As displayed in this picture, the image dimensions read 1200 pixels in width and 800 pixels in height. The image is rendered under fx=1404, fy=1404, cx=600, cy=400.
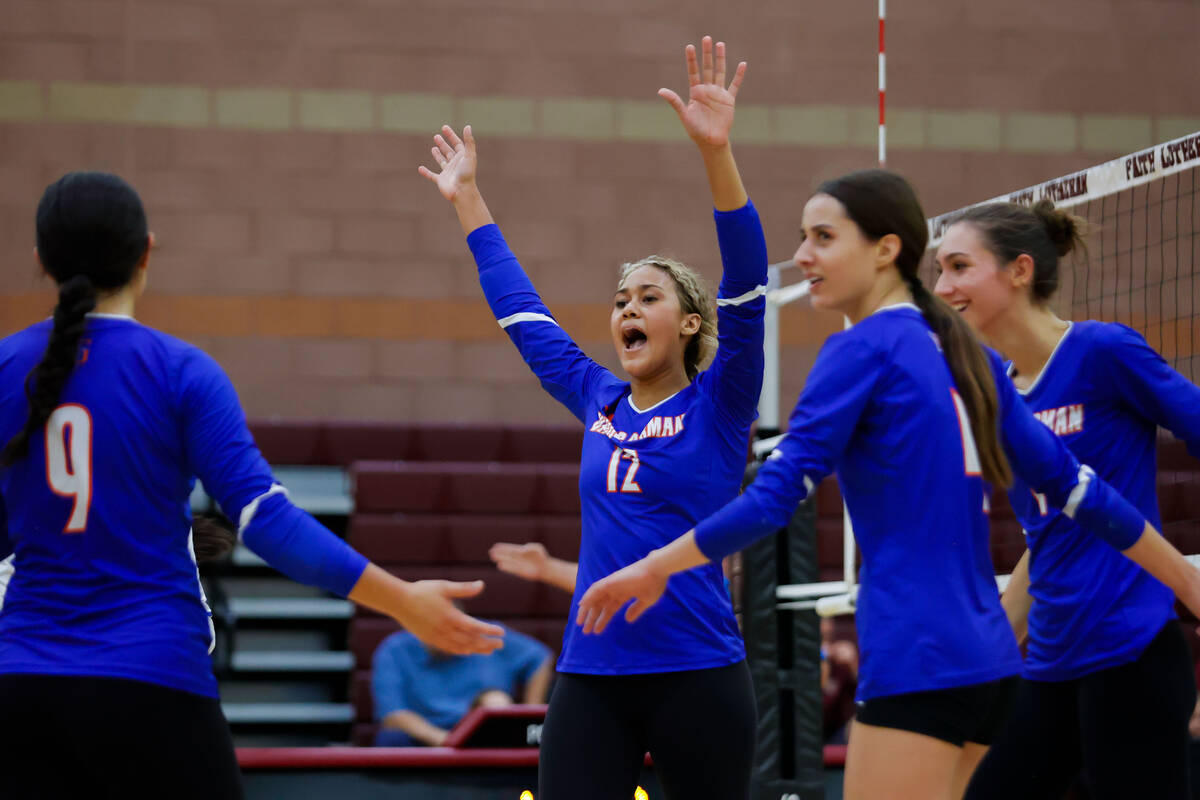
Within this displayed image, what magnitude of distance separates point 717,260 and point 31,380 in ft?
23.3

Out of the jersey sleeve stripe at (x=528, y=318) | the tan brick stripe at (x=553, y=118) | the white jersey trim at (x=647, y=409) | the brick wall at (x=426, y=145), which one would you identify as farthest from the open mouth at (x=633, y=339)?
the tan brick stripe at (x=553, y=118)

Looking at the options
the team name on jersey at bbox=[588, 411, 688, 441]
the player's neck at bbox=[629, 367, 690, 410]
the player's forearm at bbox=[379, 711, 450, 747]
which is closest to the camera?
the team name on jersey at bbox=[588, 411, 688, 441]

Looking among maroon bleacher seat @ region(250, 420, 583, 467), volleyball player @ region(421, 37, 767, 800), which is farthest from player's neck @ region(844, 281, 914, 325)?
maroon bleacher seat @ region(250, 420, 583, 467)

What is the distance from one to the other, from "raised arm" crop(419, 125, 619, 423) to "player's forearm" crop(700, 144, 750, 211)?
0.54 meters

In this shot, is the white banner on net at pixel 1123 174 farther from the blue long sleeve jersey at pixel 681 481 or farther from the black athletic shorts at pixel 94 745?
the black athletic shorts at pixel 94 745

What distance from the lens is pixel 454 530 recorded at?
7.83 metres

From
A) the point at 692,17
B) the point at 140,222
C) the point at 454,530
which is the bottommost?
the point at 454,530

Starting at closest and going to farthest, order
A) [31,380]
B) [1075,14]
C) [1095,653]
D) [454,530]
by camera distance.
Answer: [31,380] → [1095,653] → [454,530] → [1075,14]

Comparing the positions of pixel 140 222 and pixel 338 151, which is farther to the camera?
pixel 338 151

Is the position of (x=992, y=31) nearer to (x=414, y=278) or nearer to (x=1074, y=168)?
(x=1074, y=168)

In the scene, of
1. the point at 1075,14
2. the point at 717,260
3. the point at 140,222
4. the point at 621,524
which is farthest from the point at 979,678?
the point at 1075,14

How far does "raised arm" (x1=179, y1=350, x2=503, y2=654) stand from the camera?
215 cm

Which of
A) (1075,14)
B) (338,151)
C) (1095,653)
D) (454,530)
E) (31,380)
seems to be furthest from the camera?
(1075,14)

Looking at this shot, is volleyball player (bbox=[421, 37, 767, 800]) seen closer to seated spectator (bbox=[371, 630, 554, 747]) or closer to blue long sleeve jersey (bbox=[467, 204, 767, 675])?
blue long sleeve jersey (bbox=[467, 204, 767, 675])
